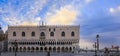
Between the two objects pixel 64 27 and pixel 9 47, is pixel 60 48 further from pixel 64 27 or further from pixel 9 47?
pixel 9 47

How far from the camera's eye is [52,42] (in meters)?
112

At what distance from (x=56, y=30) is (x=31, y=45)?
11338mm

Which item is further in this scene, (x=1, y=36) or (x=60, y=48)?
(x=1, y=36)

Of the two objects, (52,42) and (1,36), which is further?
(1,36)

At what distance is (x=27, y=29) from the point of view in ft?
371

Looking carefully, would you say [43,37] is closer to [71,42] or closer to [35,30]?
[35,30]

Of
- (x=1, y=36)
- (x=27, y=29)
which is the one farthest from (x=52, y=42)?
(x=1, y=36)

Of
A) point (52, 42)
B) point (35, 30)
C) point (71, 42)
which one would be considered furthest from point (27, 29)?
point (71, 42)

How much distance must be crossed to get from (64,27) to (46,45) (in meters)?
9.85

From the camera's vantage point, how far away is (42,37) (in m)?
113

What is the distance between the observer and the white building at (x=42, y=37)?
4387 inches

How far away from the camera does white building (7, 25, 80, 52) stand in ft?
366

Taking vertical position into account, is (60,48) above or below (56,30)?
below

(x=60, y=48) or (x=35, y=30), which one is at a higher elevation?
(x=35, y=30)
